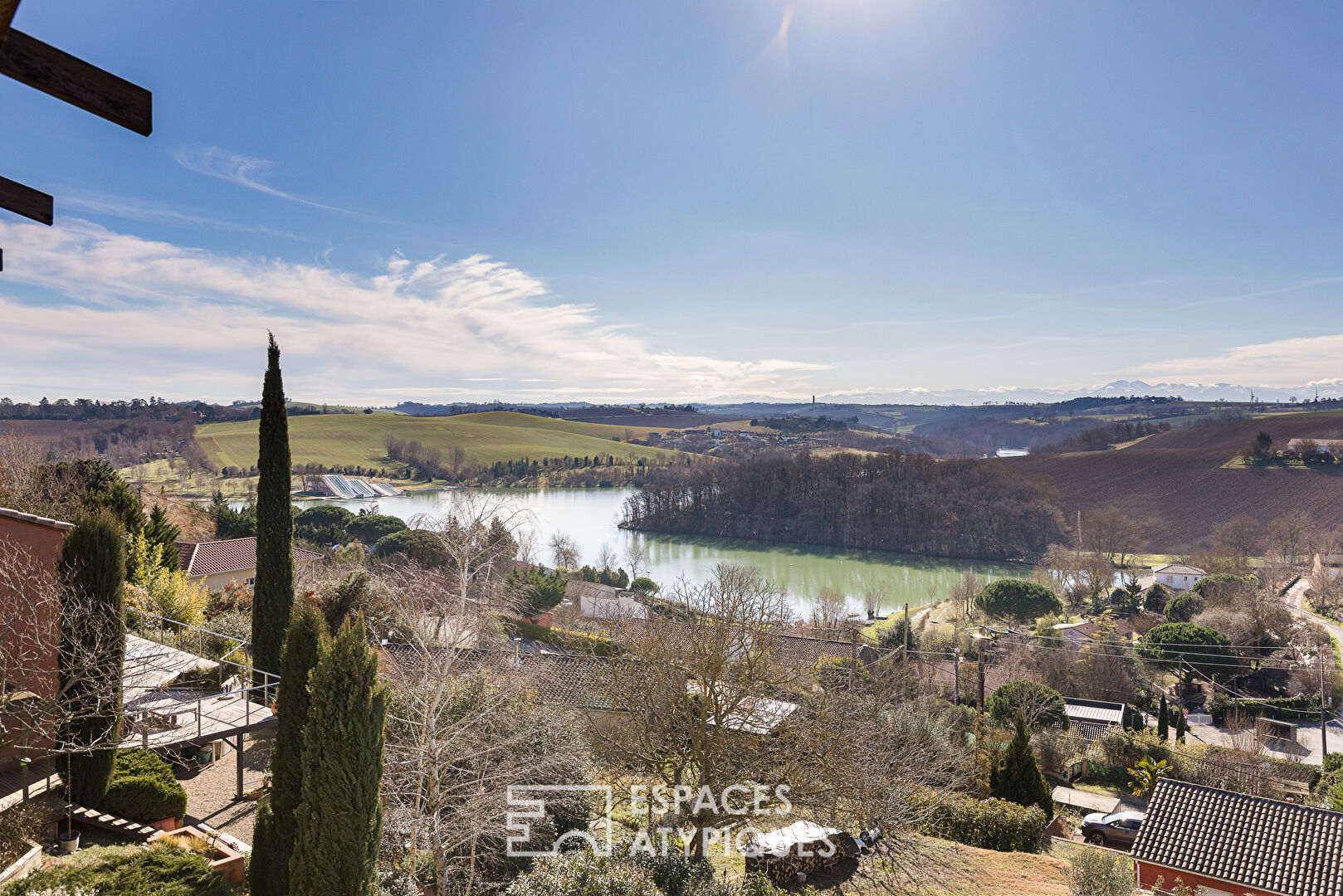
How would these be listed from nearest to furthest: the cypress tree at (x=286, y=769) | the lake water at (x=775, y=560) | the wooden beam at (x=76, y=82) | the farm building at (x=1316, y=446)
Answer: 1. the wooden beam at (x=76, y=82)
2. the cypress tree at (x=286, y=769)
3. the lake water at (x=775, y=560)
4. the farm building at (x=1316, y=446)

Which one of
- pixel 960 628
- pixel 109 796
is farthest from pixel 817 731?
pixel 960 628

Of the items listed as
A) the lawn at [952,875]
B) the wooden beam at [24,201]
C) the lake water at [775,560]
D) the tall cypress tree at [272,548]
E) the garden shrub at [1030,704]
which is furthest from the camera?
the lake water at [775,560]

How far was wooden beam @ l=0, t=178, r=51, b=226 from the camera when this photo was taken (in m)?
2.02

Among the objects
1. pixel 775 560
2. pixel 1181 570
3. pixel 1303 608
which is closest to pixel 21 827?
pixel 1303 608

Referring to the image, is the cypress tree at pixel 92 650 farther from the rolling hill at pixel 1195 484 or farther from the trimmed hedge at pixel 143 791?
the rolling hill at pixel 1195 484

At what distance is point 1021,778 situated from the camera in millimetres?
13750

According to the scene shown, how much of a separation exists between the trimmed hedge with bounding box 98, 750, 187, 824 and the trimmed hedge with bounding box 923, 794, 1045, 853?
10873 millimetres

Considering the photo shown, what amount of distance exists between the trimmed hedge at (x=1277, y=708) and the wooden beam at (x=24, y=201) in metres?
30.7

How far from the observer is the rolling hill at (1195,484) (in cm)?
6059

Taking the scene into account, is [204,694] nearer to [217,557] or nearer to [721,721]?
[721,721]

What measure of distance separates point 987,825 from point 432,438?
94832 mm

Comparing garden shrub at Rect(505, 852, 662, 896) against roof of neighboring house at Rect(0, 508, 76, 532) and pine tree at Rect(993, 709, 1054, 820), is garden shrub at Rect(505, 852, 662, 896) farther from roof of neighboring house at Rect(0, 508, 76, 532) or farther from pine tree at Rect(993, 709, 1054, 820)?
pine tree at Rect(993, 709, 1054, 820)

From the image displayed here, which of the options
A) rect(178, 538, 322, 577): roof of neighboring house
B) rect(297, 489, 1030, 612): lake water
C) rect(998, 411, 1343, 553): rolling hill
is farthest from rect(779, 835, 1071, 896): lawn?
rect(998, 411, 1343, 553): rolling hill

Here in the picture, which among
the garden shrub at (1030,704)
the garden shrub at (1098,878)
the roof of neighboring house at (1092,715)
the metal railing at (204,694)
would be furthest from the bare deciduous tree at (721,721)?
the roof of neighboring house at (1092,715)
